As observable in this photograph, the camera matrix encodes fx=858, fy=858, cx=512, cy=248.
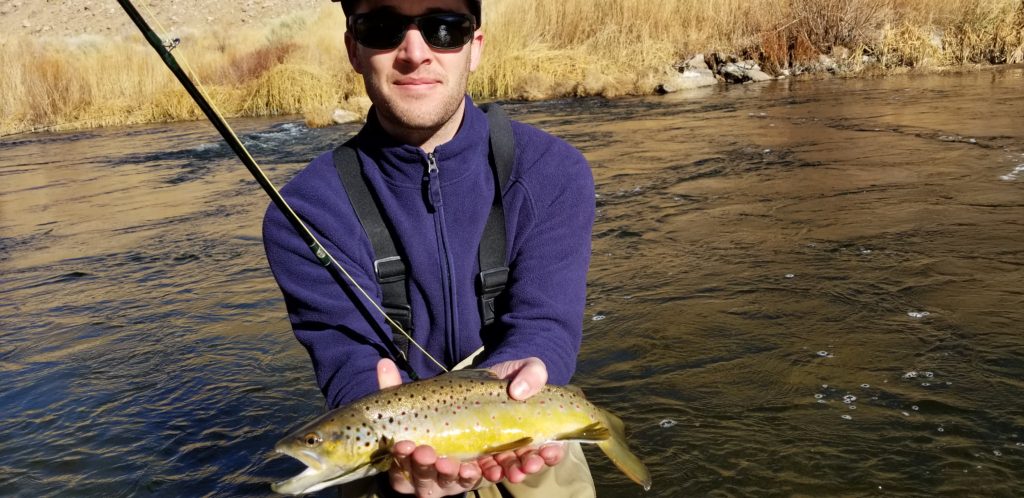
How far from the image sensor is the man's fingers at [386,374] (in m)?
2.48

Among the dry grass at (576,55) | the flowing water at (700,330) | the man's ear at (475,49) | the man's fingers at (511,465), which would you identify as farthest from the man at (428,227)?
the dry grass at (576,55)

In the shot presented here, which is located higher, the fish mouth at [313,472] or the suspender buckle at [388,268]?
the suspender buckle at [388,268]

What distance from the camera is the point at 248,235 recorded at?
8273 millimetres

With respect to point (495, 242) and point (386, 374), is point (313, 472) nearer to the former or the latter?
point (386, 374)

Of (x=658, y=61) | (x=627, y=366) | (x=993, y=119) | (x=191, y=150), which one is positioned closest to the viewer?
(x=627, y=366)

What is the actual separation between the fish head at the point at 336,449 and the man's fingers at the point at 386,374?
206 millimetres

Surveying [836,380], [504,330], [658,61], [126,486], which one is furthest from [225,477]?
[658,61]

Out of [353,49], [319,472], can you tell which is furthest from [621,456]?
[353,49]

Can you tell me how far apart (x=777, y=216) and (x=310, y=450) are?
18.6ft

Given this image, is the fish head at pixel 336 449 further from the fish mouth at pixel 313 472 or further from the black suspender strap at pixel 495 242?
the black suspender strap at pixel 495 242

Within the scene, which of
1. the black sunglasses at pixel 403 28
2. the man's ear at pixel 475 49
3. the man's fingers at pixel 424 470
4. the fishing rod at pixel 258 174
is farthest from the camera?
the man's ear at pixel 475 49

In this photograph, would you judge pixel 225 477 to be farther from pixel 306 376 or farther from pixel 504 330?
pixel 504 330

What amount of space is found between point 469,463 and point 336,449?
36cm

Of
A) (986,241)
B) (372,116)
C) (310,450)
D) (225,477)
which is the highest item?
(372,116)
